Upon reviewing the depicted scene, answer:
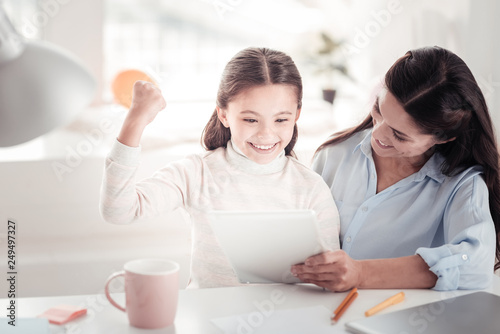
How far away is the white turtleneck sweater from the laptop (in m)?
0.34

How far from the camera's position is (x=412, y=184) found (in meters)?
1.39

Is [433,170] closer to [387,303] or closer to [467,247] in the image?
[467,247]

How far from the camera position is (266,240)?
1.04m

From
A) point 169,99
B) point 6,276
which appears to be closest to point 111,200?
point 6,276

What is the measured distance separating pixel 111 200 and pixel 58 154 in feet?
3.84

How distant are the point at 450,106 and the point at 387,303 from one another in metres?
0.50

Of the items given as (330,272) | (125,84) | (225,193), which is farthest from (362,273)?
(125,84)

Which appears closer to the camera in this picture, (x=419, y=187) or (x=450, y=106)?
(x=450, y=106)

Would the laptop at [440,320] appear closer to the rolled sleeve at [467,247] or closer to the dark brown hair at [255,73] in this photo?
the rolled sleeve at [467,247]

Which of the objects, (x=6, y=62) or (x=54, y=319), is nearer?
(x=6, y=62)

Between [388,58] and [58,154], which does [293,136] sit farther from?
[388,58]

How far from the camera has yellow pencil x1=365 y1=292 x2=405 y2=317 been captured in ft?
3.21

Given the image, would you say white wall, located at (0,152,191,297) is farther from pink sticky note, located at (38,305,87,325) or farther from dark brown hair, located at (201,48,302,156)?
pink sticky note, located at (38,305,87,325)

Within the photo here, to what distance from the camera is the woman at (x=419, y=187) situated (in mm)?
1110
